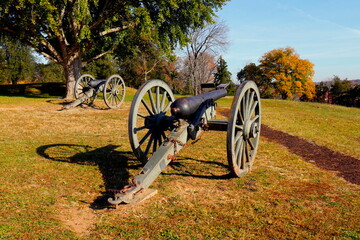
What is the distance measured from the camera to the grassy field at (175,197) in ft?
10.9

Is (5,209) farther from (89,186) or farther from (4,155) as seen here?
(4,155)

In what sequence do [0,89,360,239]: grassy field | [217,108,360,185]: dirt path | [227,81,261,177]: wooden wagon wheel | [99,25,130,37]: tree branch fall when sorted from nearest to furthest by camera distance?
[0,89,360,239]: grassy field < [227,81,261,177]: wooden wagon wheel < [217,108,360,185]: dirt path < [99,25,130,37]: tree branch

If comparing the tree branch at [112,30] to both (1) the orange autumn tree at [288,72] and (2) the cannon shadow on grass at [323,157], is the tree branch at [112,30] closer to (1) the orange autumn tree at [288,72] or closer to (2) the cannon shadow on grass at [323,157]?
(2) the cannon shadow on grass at [323,157]

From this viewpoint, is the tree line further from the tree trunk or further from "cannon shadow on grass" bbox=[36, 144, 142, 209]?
"cannon shadow on grass" bbox=[36, 144, 142, 209]

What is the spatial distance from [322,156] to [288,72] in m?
43.7

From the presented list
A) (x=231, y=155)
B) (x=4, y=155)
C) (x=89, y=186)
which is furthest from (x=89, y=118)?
(x=231, y=155)

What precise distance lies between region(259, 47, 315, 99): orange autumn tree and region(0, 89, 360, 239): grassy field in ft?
135

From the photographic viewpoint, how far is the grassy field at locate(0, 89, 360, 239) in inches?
130

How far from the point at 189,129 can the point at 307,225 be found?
7.32ft

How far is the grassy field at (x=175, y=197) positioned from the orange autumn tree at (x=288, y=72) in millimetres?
41075

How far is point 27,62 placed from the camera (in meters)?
42.3

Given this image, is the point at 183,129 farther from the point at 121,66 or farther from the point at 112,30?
the point at 121,66

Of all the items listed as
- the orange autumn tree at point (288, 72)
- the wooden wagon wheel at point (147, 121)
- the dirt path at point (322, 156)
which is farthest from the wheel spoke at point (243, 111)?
the orange autumn tree at point (288, 72)

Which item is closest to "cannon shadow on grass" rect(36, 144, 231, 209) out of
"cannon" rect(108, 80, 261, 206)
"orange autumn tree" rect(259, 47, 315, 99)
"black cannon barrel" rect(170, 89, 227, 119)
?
"cannon" rect(108, 80, 261, 206)
